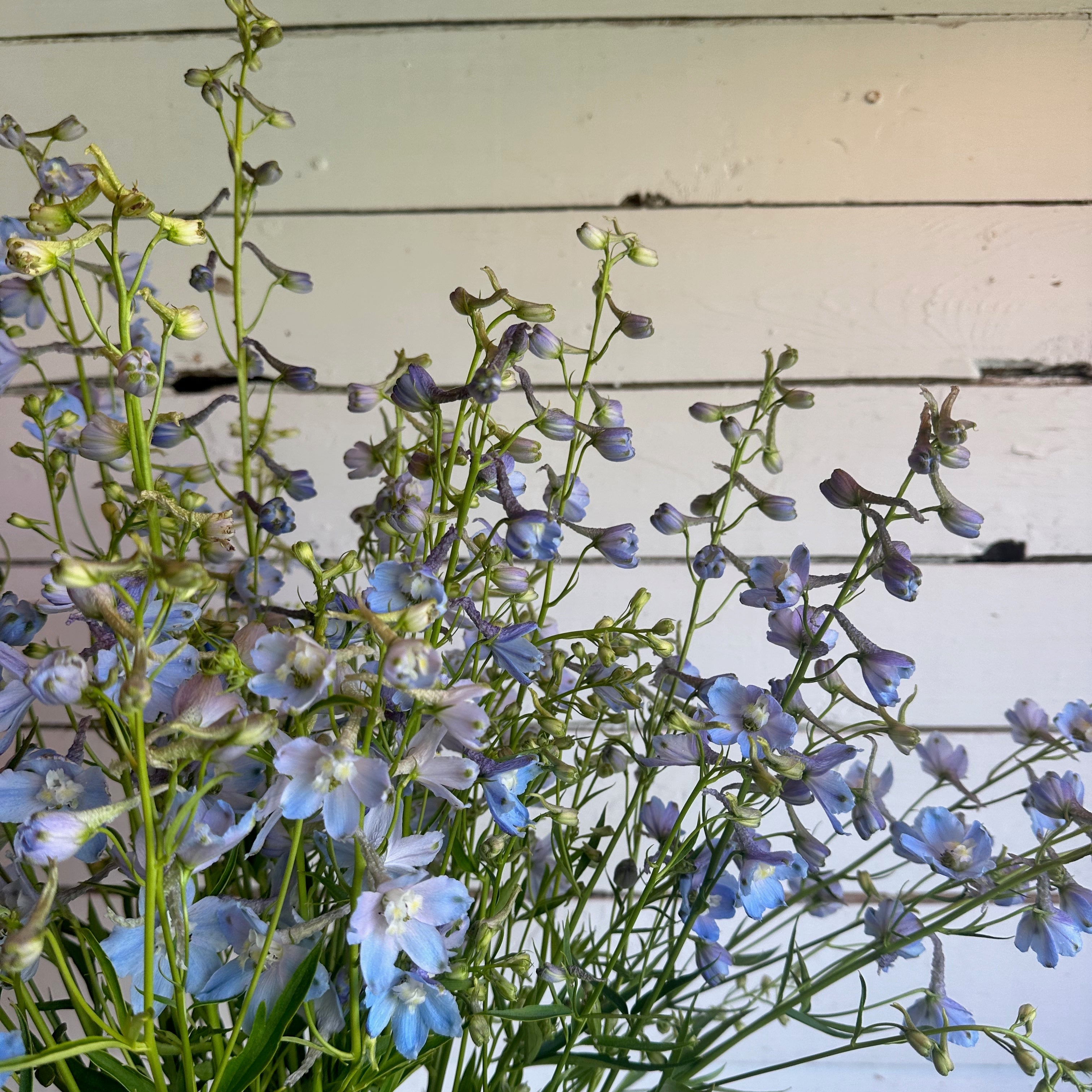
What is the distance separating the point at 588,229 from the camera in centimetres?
52

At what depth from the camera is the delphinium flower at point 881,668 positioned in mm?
473

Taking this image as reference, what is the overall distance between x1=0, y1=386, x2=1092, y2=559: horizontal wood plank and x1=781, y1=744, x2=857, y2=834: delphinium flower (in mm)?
359

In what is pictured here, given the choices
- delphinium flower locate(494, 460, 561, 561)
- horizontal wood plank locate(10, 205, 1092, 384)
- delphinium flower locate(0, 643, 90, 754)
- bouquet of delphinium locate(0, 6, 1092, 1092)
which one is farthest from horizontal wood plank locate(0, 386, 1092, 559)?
delphinium flower locate(0, 643, 90, 754)

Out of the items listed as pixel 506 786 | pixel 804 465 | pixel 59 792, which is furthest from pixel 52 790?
pixel 804 465

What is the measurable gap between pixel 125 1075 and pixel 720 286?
71cm

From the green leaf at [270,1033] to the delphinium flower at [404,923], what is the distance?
3 cm

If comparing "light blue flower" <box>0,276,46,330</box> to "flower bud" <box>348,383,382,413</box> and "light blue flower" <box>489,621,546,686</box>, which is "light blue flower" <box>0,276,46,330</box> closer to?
"flower bud" <box>348,383,382,413</box>

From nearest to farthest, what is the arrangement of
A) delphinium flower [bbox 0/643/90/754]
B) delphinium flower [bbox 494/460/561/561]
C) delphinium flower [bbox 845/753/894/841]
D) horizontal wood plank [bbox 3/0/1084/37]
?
1. delphinium flower [bbox 0/643/90/754]
2. delphinium flower [bbox 494/460/561/561]
3. delphinium flower [bbox 845/753/894/841]
4. horizontal wood plank [bbox 3/0/1084/37]

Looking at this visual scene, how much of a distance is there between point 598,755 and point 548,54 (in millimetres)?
595

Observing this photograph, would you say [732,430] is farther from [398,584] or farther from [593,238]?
[398,584]

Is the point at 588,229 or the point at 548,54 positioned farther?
the point at 548,54

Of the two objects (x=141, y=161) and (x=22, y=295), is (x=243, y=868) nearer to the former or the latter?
(x=22, y=295)

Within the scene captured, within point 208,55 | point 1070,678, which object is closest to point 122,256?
point 208,55

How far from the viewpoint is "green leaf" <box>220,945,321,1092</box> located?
40 centimetres
